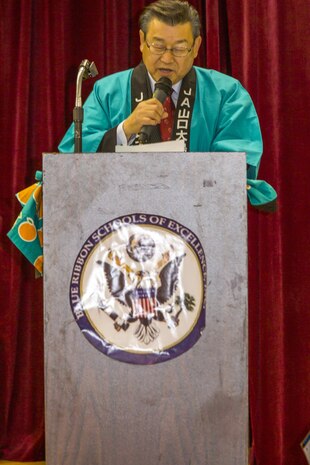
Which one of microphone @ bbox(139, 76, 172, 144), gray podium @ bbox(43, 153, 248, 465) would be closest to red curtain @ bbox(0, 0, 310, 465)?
microphone @ bbox(139, 76, 172, 144)

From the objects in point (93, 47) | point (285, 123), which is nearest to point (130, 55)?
point (93, 47)

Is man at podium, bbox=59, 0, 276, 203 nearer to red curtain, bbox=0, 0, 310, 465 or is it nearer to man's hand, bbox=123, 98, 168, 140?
man's hand, bbox=123, 98, 168, 140

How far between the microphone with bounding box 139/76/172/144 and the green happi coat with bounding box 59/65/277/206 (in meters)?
0.10

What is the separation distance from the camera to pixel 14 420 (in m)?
2.35

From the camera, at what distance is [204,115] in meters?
1.62

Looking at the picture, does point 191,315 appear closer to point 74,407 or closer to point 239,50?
point 74,407

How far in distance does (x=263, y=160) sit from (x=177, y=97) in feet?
2.03

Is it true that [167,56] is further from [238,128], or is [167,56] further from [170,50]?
[238,128]

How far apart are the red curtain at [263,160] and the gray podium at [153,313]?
102cm

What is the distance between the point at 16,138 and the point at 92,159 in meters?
1.23

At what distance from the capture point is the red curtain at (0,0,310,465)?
84.0 inches

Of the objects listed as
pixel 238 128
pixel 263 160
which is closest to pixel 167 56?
pixel 238 128

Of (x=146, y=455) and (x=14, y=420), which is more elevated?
(x=146, y=455)

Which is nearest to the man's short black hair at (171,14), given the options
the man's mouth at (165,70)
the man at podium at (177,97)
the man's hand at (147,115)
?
the man at podium at (177,97)
